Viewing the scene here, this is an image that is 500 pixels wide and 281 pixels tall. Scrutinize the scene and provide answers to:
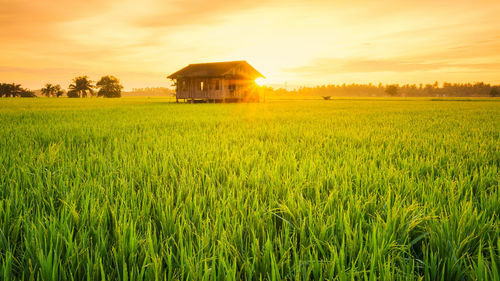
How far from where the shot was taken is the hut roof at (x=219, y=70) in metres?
29.5

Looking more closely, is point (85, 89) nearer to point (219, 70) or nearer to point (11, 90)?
point (11, 90)

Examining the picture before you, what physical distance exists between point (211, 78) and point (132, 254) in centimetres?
3118

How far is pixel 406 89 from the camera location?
172m

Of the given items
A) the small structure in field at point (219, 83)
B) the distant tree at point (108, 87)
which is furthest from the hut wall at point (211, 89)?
the distant tree at point (108, 87)

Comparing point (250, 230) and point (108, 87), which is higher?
point (108, 87)

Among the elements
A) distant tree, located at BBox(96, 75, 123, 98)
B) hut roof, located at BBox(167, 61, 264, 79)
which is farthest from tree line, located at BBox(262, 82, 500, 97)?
hut roof, located at BBox(167, 61, 264, 79)

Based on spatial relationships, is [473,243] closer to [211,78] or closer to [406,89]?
[211,78]

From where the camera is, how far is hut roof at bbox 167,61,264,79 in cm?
2945

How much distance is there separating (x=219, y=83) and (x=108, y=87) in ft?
187

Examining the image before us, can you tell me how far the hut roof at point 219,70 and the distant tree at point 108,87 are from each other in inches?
1917

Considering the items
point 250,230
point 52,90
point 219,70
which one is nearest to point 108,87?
point 52,90

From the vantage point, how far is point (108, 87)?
73812 millimetres

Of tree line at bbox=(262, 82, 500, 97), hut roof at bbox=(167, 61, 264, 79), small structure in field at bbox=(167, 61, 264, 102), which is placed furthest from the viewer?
tree line at bbox=(262, 82, 500, 97)

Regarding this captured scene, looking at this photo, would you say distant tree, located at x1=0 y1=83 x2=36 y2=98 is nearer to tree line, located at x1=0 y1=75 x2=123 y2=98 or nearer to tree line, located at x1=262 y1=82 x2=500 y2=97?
tree line, located at x1=0 y1=75 x2=123 y2=98
